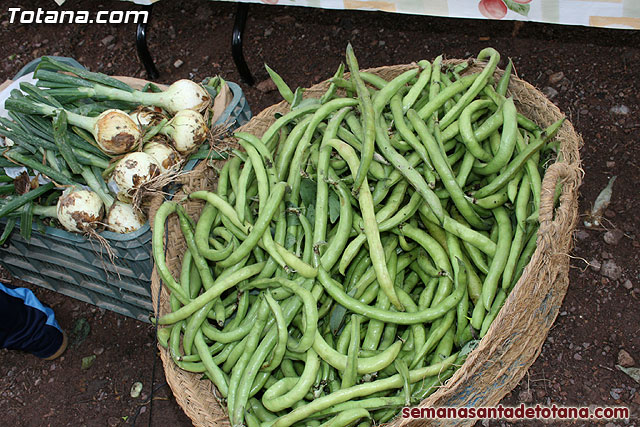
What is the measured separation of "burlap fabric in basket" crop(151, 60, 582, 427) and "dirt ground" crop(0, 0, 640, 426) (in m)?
0.17

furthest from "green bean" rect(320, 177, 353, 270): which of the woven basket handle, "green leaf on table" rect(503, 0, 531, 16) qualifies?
"green leaf on table" rect(503, 0, 531, 16)

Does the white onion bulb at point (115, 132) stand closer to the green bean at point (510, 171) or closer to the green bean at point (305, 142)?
the green bean at point (305, 142)

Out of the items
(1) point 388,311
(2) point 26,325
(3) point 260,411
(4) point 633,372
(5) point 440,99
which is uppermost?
(5) point 440,99

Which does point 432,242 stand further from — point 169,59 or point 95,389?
point 169,59

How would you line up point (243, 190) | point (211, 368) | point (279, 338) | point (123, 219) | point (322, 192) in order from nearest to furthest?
point (279, 338) → point (211, 368) → point (322, 192) → point (243, 190) → point (123, 219)

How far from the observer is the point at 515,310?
1.98 m

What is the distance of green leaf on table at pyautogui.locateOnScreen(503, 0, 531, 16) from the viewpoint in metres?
2.74

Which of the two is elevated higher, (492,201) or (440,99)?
(440,99)

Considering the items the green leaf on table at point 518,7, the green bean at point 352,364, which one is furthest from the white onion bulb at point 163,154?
the green leaf on table at point 518,7

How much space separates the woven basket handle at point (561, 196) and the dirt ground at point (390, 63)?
0.24 m

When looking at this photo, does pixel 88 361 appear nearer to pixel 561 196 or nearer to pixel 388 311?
pixel 388 311

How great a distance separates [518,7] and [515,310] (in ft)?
5.10

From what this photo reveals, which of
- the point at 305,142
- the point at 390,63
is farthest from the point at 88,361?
the point at 390,63

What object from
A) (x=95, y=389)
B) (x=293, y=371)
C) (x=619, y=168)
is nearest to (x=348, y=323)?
(x=293, y=371)
